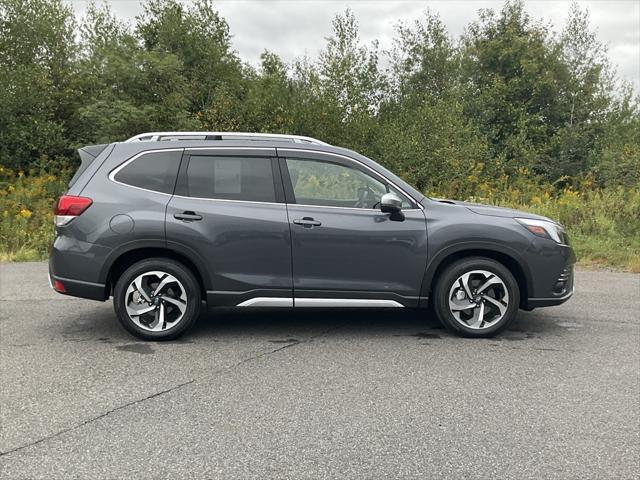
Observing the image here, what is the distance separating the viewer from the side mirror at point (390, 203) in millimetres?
5137

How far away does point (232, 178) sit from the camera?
208 inches

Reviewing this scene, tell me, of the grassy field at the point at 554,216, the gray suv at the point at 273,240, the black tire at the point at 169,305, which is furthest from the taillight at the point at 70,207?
the grassy field at the point at 554,216

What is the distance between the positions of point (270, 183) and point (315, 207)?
469 mm

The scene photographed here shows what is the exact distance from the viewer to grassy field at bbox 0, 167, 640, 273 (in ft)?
33.7

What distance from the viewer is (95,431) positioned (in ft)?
11.1

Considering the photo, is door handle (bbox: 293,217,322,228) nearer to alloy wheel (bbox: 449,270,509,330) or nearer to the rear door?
the rear door

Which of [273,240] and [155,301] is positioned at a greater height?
[273,240]

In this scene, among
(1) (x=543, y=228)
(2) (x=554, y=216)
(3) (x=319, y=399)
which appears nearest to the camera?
(3) (x=319, y=399)

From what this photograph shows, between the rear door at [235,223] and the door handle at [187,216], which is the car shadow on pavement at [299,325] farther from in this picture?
the door handle at [187,216]

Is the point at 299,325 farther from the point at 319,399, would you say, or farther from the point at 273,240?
the point at 319,399

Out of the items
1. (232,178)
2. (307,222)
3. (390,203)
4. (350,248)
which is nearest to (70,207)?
(232,178)

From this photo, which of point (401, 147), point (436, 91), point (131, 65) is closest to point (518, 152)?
point (436, 91)

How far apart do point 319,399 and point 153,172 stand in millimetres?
2649

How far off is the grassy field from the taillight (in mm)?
6260
